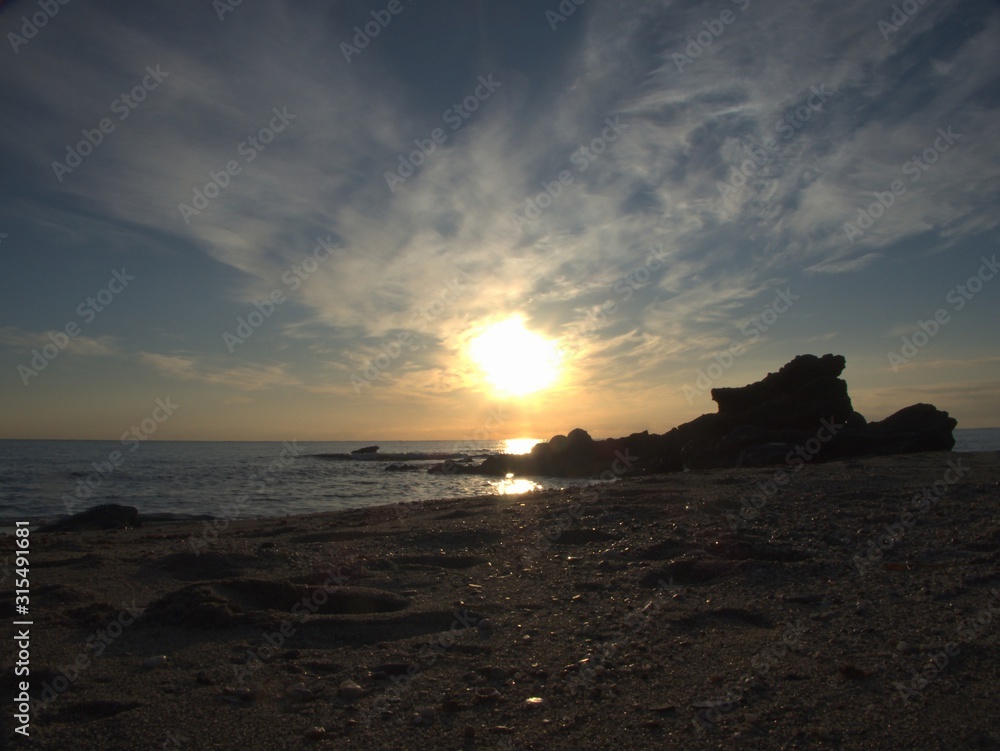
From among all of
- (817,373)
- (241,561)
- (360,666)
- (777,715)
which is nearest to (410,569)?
(241,561)

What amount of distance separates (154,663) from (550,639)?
2871 mm

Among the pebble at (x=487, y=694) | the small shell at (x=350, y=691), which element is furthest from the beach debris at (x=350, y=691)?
the pebble at (x=487, y=694)

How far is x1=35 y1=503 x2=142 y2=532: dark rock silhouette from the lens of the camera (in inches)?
581

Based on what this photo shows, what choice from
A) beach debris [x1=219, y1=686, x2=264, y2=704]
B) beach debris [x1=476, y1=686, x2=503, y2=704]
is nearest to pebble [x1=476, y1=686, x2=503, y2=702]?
beach debris [x1=476, y1=686, x2=503, y2=704]

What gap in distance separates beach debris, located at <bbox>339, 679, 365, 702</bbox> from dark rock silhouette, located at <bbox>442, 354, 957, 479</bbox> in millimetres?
19768

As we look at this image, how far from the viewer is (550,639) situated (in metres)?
4.87

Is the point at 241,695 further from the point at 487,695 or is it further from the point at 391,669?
the point at 487,695

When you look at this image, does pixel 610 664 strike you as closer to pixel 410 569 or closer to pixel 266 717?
pixel 266 717

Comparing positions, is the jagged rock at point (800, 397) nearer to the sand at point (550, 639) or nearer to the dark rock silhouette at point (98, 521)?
the sand at point (550, 639)

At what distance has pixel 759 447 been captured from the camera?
22.6m

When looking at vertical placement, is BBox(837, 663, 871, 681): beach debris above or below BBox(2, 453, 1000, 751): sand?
below

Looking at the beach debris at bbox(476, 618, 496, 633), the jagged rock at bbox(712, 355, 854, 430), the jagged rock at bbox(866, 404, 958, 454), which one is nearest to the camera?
the beach debris at bbox(476, 618, 496, 633)

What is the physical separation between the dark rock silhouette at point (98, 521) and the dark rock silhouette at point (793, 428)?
1908 centimetres
